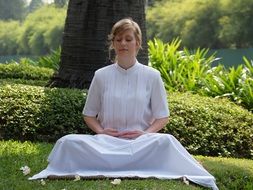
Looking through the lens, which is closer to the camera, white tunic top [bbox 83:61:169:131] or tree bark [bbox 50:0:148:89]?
white tunic top [bbox 83:61:169:131]

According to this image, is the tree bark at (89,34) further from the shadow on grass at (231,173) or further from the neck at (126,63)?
the neck at (126,63)

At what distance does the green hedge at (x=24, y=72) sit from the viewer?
484 inches

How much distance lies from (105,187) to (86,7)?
432 centimetres

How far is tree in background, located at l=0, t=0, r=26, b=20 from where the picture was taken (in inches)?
3346

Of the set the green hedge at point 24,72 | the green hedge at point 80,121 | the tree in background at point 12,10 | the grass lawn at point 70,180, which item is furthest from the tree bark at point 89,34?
the tree in background at point 12,10

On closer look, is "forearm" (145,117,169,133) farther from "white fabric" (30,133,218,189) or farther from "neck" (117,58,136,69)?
"neck" (117,58,136,69)

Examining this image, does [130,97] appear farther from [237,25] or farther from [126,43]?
[237,25]

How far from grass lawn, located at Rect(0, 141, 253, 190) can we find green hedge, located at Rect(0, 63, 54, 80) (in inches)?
228

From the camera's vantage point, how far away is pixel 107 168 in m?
4.76

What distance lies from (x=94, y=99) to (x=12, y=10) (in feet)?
280

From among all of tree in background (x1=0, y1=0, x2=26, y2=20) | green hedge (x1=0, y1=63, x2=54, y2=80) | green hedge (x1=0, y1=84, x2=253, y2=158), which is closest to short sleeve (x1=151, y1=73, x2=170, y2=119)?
green hedge (x1=0, y1=84, x2=253, y2=158)

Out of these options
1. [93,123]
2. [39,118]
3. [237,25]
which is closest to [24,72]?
[39,118]

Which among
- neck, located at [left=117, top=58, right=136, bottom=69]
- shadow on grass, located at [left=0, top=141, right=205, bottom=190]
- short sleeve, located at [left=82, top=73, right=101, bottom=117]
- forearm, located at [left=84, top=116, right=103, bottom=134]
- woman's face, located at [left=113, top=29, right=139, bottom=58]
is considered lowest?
shadow on grass, located at [left=0, top=141, right=205, bottom=190]

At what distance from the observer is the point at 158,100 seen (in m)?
4.90
